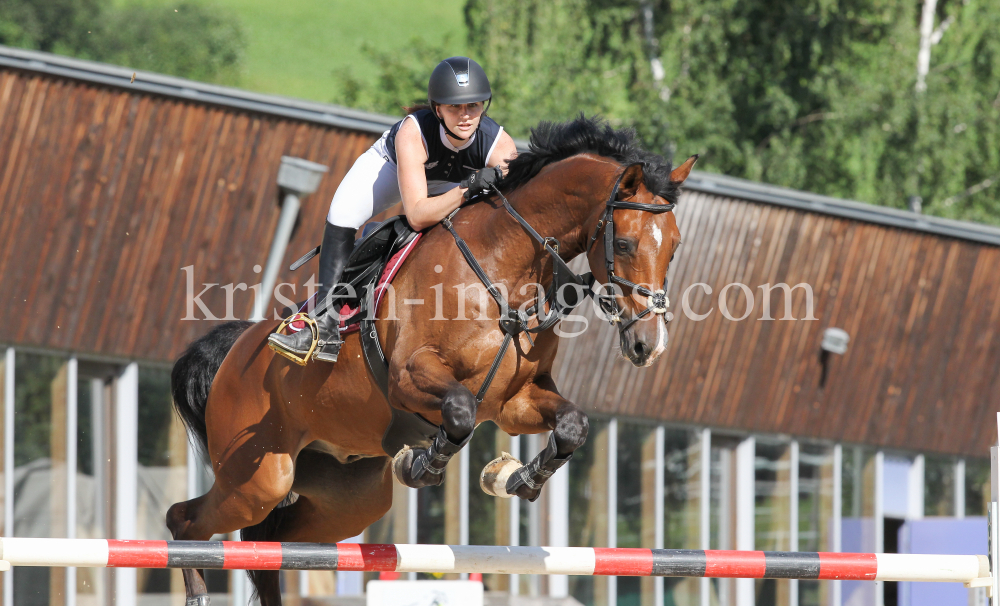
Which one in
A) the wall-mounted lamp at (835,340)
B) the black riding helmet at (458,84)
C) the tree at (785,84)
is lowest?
the wall-mounted lamp at (835,340)

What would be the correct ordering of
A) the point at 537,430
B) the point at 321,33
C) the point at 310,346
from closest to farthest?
the point at 537,430, the point at 310,346, the point at 321,33

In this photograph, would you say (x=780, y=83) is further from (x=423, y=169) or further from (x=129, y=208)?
(x=423, y=169)

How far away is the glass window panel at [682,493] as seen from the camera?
12.0 metres

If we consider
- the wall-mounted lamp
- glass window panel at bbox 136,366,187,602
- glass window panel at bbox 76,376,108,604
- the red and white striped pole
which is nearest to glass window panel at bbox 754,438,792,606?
the wall-mounted lamp

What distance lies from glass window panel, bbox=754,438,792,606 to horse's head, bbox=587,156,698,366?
891 cm

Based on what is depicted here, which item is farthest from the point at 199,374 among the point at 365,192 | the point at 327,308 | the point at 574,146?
the point at 574,146

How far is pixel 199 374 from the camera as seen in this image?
18.7ft

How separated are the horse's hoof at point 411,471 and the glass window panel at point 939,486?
34.4 feet

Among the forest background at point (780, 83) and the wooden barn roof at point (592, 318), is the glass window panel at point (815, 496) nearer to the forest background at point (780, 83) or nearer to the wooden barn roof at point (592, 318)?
the wooden barn roof at point (592, 318)

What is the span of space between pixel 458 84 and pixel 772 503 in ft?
30.3

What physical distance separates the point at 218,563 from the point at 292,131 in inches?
265

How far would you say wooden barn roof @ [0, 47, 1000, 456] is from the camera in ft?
30.3

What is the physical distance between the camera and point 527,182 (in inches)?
177

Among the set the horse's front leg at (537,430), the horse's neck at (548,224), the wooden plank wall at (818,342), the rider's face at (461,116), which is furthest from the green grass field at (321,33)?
the horse's front leg at (537,430)
